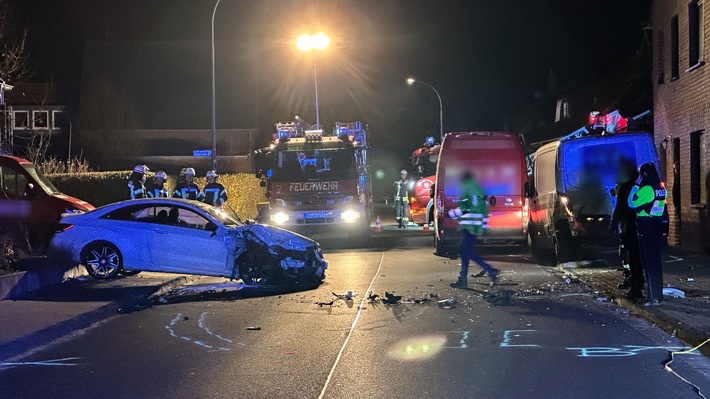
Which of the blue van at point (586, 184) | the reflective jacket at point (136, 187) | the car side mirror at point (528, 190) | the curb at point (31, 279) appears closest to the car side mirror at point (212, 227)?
the curb at point (31, 279)

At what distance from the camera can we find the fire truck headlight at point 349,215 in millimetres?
21391

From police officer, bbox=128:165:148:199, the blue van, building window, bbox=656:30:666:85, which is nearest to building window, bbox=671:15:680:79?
building window, bbox=656:30:666:85

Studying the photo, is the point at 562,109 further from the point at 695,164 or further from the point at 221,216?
the point at 221,216

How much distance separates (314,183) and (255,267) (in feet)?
28.7

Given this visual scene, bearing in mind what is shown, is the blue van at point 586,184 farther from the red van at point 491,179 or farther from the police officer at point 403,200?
the police officer at point 403,200

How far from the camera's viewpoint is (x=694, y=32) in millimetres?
17953

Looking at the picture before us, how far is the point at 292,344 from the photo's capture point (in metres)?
8.38

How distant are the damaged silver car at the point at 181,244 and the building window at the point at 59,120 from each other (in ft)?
126

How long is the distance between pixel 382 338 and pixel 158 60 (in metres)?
44.6

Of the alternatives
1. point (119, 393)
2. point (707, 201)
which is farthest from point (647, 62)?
point (119, 393)

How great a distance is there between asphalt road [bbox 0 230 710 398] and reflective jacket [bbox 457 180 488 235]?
3.15ft

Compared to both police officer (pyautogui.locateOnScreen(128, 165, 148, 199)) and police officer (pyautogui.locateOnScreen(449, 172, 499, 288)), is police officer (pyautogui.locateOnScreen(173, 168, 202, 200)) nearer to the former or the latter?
police officer (pyautogui.locateOnScreen(128, 165, 148, 199))

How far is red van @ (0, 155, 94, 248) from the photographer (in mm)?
14742

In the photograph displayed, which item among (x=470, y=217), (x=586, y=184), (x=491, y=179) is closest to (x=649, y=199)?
(x=470, y=217)
